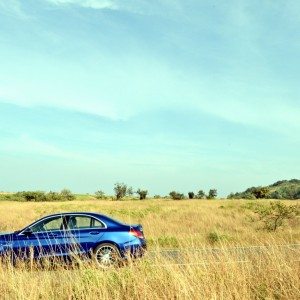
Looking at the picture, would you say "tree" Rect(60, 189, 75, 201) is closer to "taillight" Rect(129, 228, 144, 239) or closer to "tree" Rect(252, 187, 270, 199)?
"tree" Rect(252, 187, 270, 199)

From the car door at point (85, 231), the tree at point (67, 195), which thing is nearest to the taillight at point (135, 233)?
the car door at point (85, 231)

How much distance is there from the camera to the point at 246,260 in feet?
27.5

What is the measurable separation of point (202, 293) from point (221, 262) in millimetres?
1148

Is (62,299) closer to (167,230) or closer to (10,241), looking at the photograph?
(10,241)

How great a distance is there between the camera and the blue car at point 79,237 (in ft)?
39.4

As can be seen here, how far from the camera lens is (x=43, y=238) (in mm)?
12320

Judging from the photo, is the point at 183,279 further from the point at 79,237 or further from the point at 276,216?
the point at 276,216

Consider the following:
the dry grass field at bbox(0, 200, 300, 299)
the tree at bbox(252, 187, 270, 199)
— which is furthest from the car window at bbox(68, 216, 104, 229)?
the tree at bbox(252, 187, 270, 199)

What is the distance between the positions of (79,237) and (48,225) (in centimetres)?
92

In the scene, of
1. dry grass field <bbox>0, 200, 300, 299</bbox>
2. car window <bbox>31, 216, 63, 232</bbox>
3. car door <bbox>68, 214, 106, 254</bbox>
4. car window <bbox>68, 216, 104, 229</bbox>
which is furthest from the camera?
car window <bbox>68, 216, 104, 229</bbox>

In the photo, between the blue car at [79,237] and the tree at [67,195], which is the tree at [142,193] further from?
the blue car at [79,237]

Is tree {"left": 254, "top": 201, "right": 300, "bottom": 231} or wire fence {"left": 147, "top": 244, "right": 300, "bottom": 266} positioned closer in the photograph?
wire fence {"left": 147, "top": 244, "right": 300, "bottom": 266}

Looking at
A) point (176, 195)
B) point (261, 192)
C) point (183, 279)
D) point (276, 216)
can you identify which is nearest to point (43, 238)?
point (183, 279)

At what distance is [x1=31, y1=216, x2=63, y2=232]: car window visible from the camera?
12484 mm
